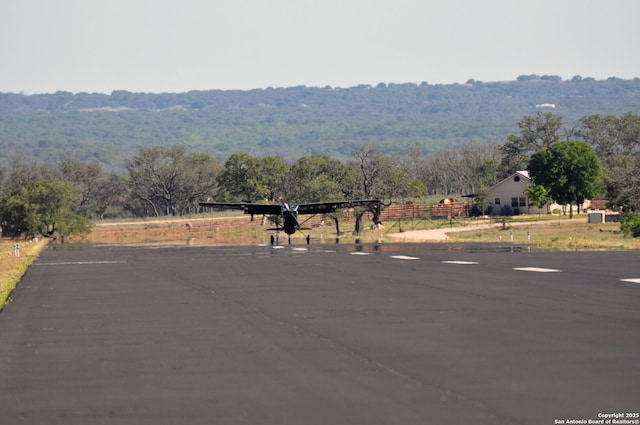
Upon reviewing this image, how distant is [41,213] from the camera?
101m

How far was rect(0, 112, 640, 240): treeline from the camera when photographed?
331 ft

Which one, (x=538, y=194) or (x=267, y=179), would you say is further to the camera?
(x=267, y=179)

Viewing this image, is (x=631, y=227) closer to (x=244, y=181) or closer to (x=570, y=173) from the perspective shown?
(x=570, y=173)

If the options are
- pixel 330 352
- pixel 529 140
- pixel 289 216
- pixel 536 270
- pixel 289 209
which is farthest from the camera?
pixel 529 140

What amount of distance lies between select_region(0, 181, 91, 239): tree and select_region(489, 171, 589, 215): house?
5031cm

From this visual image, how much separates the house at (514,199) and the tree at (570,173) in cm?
465

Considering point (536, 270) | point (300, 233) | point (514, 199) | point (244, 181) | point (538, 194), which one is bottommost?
point (300, 233)

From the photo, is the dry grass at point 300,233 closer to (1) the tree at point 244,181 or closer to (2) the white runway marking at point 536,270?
(1) the tree at point 244,181

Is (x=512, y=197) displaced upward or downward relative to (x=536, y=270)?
upward

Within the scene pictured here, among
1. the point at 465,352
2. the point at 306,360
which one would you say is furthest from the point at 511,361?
the point at 306,360

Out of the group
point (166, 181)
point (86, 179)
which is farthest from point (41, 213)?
point (86, 179)

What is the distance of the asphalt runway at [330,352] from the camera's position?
991cm

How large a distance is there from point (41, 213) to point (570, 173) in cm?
5958

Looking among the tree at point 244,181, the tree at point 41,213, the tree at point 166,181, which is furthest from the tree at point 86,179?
the tree at point 41,213
